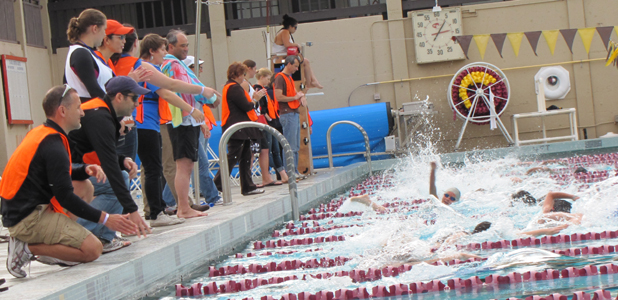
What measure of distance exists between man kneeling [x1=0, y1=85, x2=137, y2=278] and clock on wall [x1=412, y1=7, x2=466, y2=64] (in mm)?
12063

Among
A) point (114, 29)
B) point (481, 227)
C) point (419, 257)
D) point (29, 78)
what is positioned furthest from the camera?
point (29, 78)

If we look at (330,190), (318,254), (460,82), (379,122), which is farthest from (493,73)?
(318,254)

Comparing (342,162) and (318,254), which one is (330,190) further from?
(342,162)

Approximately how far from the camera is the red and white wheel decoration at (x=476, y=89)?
543 inches

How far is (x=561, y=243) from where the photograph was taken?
3.90m

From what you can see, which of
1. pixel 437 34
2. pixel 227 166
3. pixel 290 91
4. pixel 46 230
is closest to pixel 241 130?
pixel 227 166

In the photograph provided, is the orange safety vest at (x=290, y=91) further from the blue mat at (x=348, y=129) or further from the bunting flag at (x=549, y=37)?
the bunting flag at (x=549, y=37)

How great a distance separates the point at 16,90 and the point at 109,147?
451 inches

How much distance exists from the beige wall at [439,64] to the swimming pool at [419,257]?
8.62 meters

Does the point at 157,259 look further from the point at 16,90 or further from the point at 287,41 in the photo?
the point at 16,90

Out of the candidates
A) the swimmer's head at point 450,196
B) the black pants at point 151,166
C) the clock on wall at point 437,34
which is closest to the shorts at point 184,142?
the black pants at point 151,166

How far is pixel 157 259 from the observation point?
133 inches

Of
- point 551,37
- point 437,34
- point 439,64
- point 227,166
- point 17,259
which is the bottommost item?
point 17,259

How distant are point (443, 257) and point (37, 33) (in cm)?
1401
